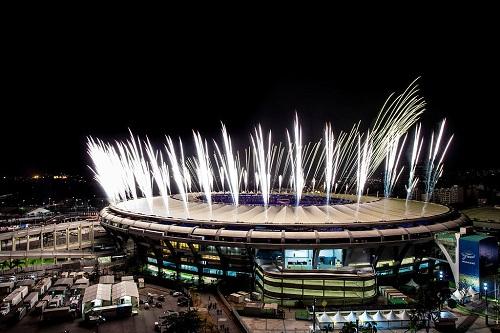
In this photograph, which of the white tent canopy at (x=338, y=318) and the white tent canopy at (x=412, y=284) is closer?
the white tent canopy at (x=338, y=318)

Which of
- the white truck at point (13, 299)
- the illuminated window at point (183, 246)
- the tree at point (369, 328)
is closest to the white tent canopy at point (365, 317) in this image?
the tree at point (369, 328)

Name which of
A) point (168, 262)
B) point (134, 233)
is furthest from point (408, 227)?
point (134, 233)

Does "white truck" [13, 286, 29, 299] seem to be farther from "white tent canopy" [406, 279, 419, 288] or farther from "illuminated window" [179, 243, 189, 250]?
"white tent canopy" [406, 279, 419, 288]

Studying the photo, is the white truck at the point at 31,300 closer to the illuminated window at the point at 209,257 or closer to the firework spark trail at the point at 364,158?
the illuminated window at the point at 209,257

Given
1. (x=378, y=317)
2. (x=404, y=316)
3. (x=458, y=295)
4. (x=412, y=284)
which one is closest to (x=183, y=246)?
(x=378, y=317)

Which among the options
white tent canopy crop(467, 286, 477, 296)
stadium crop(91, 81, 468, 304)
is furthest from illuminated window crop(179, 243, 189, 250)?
white tent canopy crop(467, 286, 477, 296)

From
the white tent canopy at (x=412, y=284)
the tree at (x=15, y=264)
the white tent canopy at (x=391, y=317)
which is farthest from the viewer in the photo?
the tree at (x=15, y=264)

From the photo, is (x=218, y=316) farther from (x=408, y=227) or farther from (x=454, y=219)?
(x=454, y=219)
